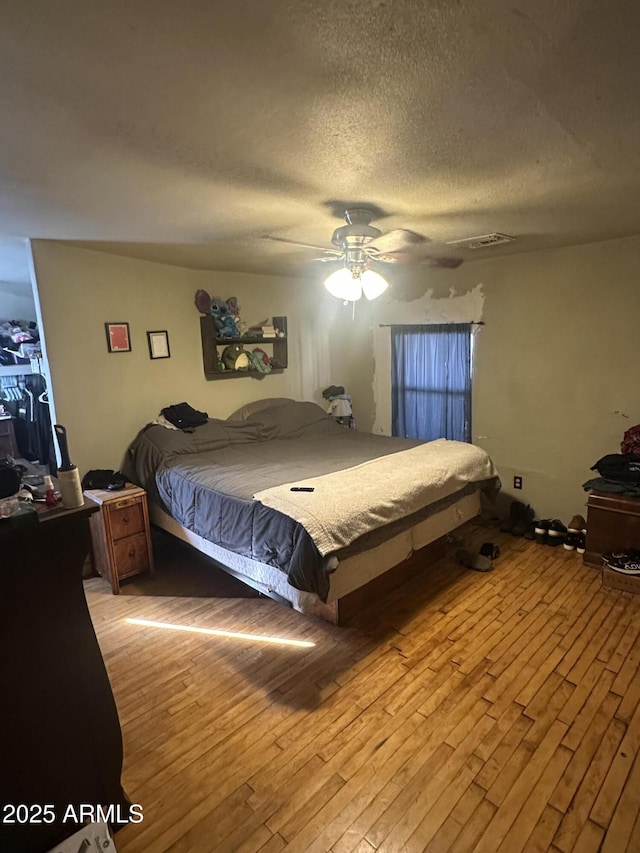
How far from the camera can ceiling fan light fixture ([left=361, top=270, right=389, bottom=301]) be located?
2596 millimetres

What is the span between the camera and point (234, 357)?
4191 mm

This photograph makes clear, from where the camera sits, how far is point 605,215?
2514mm

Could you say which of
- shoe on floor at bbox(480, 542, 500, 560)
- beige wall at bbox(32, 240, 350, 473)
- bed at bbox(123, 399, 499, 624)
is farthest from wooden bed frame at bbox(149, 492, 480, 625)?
beige wall at bbox(32, 240, 350, 473)

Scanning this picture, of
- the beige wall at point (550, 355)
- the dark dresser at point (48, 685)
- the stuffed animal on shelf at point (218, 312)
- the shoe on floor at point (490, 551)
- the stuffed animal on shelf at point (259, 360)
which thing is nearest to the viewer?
the dark dresser at point (48, 685)

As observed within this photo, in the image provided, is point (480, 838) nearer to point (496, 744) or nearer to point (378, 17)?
point (496, 744)

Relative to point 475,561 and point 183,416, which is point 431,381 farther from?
point 183,416

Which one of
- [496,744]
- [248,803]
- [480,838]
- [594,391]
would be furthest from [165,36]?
[594,391]

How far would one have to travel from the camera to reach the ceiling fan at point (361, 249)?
7.66ft

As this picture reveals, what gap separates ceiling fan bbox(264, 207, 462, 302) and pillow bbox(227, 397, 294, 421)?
194 centimetres

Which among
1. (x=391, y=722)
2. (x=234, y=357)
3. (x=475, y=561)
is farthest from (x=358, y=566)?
(x=234, y=357)

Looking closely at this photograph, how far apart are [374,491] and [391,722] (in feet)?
3.67

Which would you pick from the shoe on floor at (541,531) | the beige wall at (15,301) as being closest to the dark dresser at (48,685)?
the shoe on floor at (541,531)

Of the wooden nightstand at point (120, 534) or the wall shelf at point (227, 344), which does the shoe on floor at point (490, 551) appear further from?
the wall shelf at point (227, 344)

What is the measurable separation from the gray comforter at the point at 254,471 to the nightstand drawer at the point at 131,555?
306 mm
